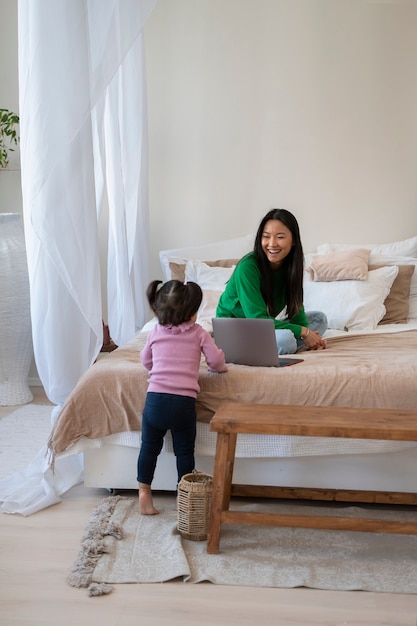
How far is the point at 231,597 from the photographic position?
2072 mm

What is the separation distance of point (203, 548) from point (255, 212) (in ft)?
9.19

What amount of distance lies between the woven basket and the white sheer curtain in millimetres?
564

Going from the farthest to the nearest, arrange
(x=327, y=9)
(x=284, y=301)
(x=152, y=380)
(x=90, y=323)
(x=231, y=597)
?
(x=327, y=9) < (x=284, y=301) < (x=90, y=323) < (x=152, y=380) < (x=231, y=597)

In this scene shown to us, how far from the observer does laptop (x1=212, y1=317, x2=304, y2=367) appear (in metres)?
2.84

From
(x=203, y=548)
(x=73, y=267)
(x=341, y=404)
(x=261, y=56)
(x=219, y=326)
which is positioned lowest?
(x=203, y=548)

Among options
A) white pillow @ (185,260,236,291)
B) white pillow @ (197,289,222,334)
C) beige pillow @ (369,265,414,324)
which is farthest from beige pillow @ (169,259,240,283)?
beige pillow @ (369,265,414,324)

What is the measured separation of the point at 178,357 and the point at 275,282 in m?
0.85

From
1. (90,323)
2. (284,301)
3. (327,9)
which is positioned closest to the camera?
(90,323)

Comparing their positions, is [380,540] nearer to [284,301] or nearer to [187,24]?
[284,301]

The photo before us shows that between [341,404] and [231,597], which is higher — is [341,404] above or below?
above

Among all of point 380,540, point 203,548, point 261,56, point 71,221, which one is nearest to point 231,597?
point 203,548

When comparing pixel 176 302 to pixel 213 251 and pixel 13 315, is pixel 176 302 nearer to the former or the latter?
pixel 13 315

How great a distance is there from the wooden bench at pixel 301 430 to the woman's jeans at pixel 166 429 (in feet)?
0.70

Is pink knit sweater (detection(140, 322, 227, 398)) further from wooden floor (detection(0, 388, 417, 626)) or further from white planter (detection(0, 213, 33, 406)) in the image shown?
white planter (detection(0, 213, 33, 406))
